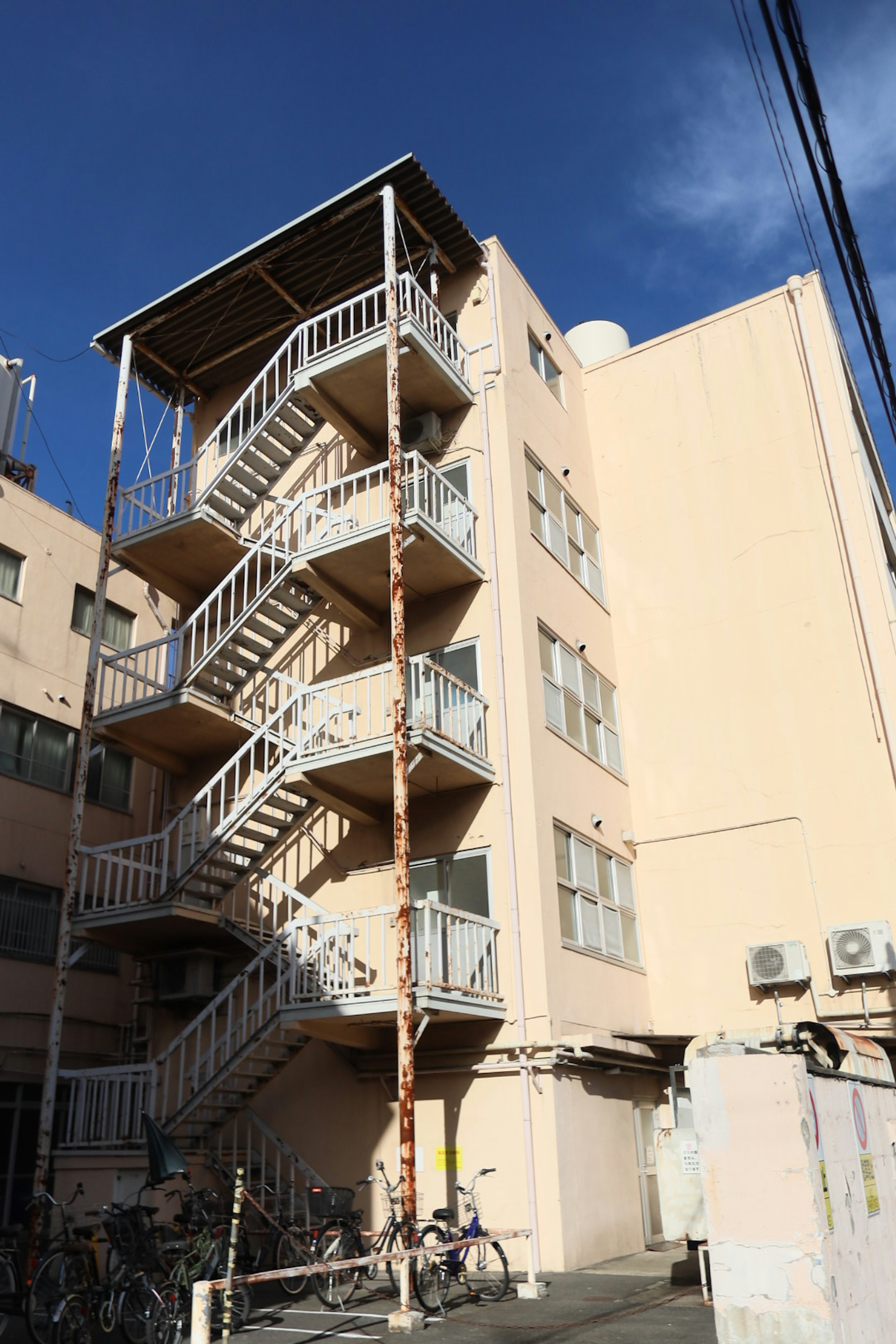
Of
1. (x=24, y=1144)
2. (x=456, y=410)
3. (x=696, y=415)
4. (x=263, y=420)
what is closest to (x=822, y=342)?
(x=696, y=415)

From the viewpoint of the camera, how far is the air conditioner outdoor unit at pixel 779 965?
15.5 meters

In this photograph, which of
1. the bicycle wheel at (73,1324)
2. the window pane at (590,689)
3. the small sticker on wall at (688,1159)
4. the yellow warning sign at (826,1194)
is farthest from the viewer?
the window pane at (590,689)

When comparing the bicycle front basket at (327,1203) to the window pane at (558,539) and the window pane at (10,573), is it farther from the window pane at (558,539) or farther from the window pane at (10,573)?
the window pane at (10,573)

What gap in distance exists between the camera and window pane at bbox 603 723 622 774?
1814 centimetres

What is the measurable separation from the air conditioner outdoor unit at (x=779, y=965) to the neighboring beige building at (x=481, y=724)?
34 centimetres

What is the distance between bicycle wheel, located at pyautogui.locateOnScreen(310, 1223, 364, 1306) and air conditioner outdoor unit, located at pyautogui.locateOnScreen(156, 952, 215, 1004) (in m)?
5.07

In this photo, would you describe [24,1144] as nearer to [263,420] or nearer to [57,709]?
[57,709]

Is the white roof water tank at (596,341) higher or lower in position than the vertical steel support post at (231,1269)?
higher

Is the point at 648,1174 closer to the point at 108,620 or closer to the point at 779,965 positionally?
the point at 779,965

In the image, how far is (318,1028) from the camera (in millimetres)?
13398

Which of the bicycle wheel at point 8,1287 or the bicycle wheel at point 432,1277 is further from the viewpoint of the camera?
the bicycle wheel at point 8,1287

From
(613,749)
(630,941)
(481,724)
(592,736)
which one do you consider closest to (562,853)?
(481,724)

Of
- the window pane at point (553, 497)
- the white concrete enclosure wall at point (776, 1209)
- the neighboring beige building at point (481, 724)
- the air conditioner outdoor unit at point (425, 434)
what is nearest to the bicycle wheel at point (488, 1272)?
the neighboring beige building at point (481, 724)

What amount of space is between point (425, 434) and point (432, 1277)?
12.6m
